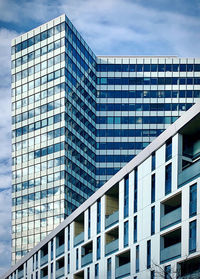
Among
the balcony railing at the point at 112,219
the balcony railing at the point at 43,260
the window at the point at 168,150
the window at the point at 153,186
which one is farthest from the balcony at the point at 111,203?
the balcony railing at the point at 43,260

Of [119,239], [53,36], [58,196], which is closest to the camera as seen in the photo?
[119,239]

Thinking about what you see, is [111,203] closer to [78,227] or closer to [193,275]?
[78,227]

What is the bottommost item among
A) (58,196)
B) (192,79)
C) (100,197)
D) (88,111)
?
(100,197)

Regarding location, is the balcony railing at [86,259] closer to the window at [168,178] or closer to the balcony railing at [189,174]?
the window at [168,178]

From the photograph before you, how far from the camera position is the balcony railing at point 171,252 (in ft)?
169

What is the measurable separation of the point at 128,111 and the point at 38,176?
25644 mm

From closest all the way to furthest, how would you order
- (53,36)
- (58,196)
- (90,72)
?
(58,196) → (53,36) → (90,72)

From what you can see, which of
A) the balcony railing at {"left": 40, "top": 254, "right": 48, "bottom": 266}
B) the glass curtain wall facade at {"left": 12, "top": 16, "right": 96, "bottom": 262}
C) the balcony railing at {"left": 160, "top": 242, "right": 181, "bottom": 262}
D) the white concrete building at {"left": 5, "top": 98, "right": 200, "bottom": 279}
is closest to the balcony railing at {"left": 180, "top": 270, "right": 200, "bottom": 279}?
the white concrete building at {"left": 5, "top": 98, "right": 200, "bottom": 279}

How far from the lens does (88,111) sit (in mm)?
130000

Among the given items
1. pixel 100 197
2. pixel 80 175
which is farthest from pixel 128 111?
pixel 100 197

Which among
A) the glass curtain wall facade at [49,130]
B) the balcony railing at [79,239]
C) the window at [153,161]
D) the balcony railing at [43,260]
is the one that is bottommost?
the balcony railing at [43,260]

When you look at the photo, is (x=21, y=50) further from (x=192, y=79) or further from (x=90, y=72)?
(x=192, y=79)

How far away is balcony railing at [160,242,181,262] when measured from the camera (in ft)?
169

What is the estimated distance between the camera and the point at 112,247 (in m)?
65.1
